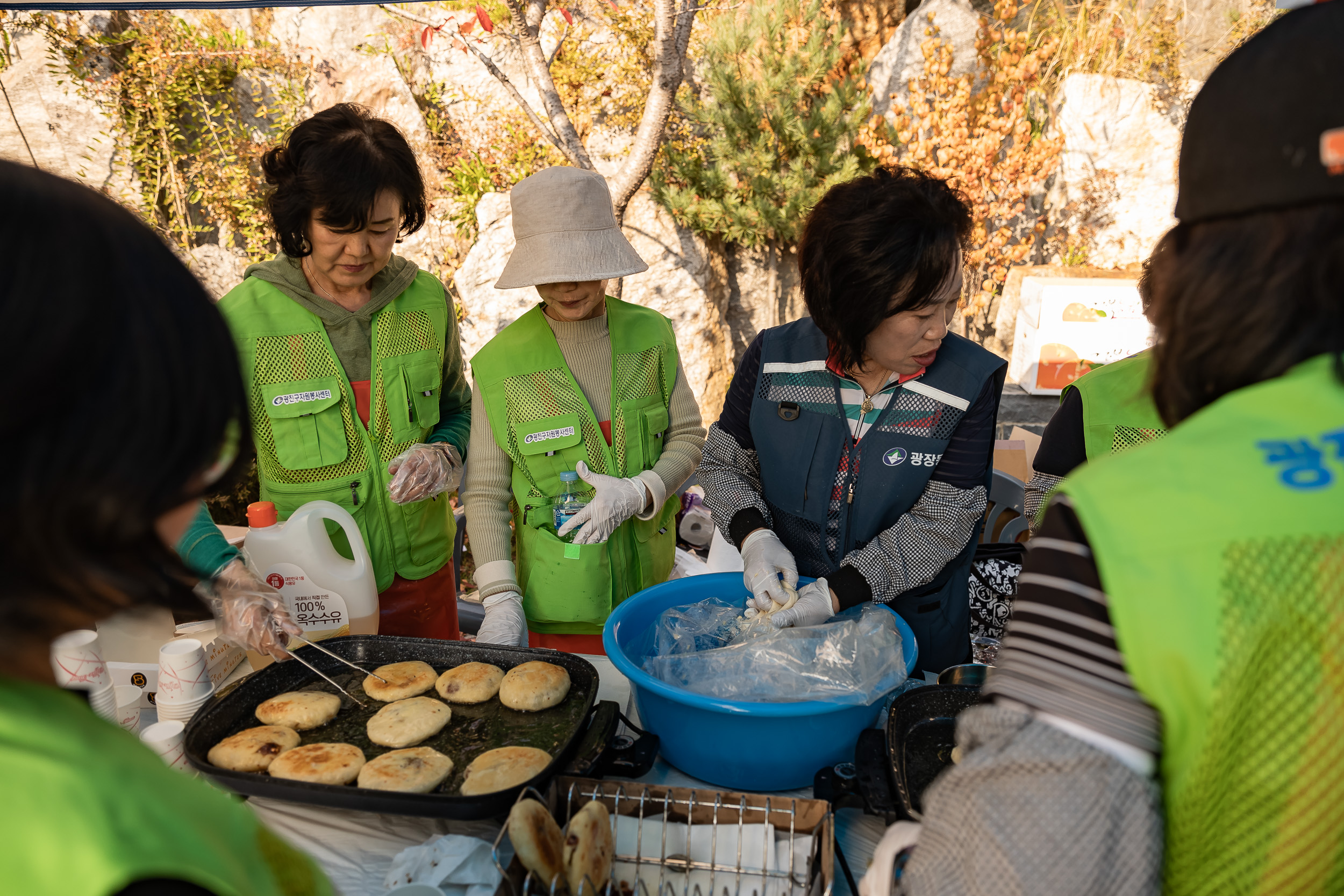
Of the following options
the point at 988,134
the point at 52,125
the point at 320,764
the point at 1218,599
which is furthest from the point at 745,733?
the point at 52,125

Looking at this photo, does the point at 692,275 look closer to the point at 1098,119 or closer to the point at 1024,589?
the point at 1098,119

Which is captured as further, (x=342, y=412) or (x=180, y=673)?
(x=342, y=412)

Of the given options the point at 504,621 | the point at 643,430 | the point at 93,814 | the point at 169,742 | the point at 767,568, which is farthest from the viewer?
the point at 643,430

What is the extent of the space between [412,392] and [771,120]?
6101 mm

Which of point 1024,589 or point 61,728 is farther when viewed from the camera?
point 1024,589

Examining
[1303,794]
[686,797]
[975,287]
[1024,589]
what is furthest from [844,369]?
[975,287]

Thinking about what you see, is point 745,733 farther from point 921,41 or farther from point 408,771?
point 921,41

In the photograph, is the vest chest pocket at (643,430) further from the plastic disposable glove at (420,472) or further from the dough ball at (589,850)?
the dough ball at (589,850)

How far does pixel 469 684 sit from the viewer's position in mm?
1719

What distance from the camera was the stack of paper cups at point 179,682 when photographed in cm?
159

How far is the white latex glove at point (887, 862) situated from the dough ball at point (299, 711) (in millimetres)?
1204

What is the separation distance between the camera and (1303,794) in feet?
2.00

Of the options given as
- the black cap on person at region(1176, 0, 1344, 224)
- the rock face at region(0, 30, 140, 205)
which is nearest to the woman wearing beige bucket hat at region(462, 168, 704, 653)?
the black cap on person at region(1176, 0, 1344, 224)

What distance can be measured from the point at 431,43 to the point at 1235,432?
367 inches
